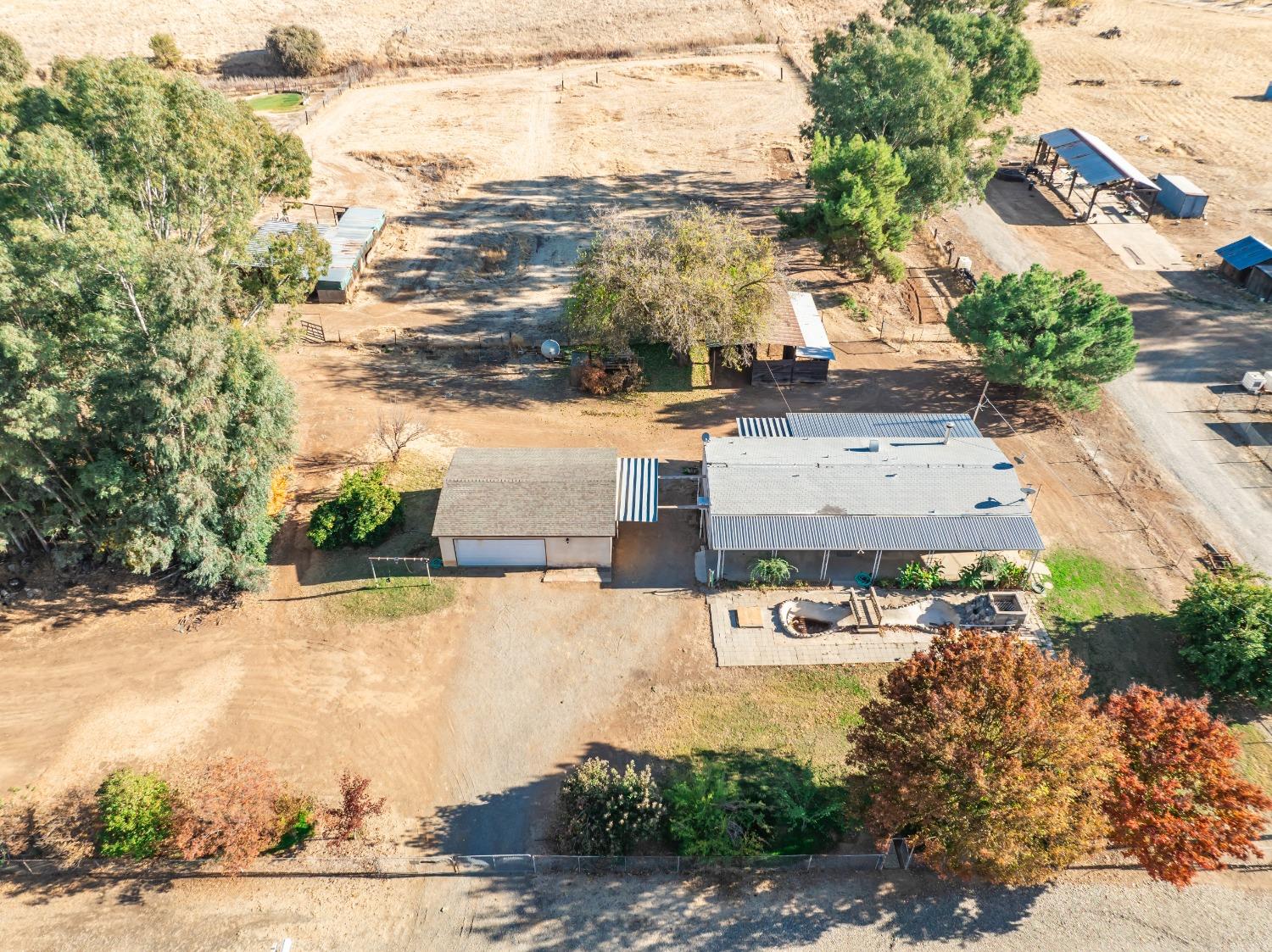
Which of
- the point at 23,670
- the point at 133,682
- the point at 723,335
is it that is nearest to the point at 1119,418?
the point at 723,335

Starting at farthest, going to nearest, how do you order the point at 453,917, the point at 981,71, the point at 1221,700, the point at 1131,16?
1. the point at 1131,16
2. the point at 981,71
3. the point at 1221,700
4. the point at 453,917

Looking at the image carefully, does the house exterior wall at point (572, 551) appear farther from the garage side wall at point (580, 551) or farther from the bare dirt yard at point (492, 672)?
the bare dirt yard at point (492, 672)

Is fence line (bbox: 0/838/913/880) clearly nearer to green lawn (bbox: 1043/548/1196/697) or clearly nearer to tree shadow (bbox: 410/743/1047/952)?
tree shadow (bbox: 410/743/1047/952)

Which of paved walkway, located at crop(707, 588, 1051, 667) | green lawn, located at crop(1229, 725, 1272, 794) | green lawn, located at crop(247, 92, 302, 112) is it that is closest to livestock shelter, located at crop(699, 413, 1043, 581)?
paved walkway, located at crop(707, 588, 1051, 667)

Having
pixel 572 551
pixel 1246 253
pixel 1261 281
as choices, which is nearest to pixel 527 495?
pixel 572 551

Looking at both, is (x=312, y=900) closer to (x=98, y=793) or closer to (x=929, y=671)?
(x=98, y=793)
